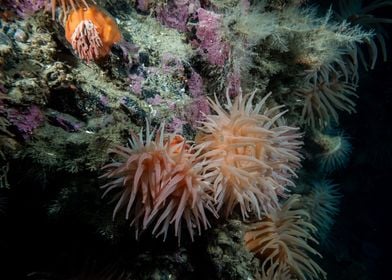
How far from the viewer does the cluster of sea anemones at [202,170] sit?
2.19 m

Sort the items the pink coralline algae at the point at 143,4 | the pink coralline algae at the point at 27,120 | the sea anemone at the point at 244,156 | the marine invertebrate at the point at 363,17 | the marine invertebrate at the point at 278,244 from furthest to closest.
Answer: the marine invertebrate at the point at 363,17 → the marine invertebrate at the point at 278,244 → the pink coralline algae at the point at 143,4 → the sea anemone at the point at 244,156 → the pink coralline algae at the point at 27,120

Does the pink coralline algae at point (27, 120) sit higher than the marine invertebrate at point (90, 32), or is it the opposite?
the marine invertebrate at point (90, 32)

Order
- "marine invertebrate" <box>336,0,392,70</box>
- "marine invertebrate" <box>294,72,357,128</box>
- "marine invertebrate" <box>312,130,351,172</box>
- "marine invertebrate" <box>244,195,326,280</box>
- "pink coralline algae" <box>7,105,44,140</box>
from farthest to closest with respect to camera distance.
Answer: "marine invertebrate" <box>312,130,351,172</box> → "marine invertebrate" <box>336,0,392,70</box> → "marine invertebrate" <box>294,72,357,128</box> → "marine invertebrate" <box>244,195,326,280</box> → "pink coralline algae" <box>7,105,44,140</box>

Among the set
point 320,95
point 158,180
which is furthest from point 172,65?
point 320,95

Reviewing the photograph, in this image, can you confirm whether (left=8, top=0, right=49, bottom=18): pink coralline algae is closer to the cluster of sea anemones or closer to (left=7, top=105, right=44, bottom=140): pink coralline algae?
(left=7, top=105, right=44, bottom=140): pink coralline algae

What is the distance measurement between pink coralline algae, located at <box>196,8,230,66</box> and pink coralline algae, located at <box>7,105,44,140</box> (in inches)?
51.6

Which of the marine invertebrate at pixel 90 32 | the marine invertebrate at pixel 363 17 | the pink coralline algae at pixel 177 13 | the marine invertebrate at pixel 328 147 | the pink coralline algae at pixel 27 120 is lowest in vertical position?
the pink coralline algae at pixel 27 120

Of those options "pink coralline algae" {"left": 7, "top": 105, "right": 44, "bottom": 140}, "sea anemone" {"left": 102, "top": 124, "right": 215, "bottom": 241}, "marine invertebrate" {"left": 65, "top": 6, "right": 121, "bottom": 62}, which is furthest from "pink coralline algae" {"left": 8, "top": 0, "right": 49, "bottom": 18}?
"sea anemone" {"left": 102, "top": 124, "right": 215, "bottom": 241}

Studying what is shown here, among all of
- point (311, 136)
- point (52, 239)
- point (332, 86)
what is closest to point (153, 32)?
point (52, 239)

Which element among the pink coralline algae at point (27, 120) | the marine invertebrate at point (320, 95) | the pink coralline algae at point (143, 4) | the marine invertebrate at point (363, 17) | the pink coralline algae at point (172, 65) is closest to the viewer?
the pink coralline algae at point (27, 120)

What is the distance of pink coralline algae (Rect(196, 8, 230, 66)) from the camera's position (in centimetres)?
274

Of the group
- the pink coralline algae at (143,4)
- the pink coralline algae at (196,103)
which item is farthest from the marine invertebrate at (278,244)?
the pink coralline algae at (143,4)

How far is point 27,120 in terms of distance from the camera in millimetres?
2160

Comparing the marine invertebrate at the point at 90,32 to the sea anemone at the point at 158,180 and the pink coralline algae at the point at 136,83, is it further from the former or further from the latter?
the sea anemone at the point at 158,180
